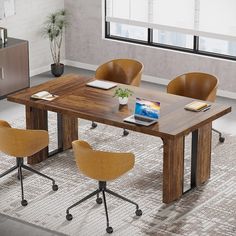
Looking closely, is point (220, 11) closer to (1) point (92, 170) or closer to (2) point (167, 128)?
(2) point (167, 128)

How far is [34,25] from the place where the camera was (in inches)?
472

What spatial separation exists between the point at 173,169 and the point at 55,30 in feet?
→ 16.0

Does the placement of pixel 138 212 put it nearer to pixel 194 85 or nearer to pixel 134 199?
pixel 134 199

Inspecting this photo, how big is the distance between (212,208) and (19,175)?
214 cm

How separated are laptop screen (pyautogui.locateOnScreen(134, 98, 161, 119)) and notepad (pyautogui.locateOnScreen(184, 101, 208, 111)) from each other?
453 millimetres

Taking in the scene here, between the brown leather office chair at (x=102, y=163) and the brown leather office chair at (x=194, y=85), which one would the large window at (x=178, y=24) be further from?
the brown leather office chair at (x=102, y=163)

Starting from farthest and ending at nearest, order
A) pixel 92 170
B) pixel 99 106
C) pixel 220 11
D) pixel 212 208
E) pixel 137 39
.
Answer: pixel 137 39 → pixel 220 11 → pixel 99 106 → pixel 212 208 → pixel 92 170

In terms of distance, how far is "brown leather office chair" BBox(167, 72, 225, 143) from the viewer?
356 inches

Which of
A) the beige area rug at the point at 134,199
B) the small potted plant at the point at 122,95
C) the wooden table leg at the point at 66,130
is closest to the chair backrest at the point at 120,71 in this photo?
the wooden table leg at the point at 66,130

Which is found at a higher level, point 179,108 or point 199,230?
point 179,108

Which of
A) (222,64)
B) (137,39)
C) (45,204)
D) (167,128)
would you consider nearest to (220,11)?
(222,64)

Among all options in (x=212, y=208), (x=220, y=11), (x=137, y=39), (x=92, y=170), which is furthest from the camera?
(x=137, y=39)

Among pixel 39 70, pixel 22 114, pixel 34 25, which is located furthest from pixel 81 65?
pixel 22 114

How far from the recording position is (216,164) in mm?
8844
